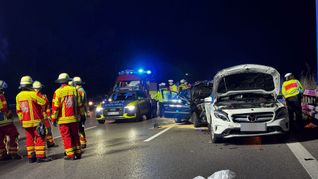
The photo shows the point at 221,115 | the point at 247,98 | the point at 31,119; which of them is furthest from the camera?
the point at 247,98

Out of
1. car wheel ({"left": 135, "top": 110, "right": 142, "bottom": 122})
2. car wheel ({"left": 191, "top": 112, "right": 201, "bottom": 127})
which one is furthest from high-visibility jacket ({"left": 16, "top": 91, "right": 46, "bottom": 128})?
car wheel ({"left": 135, "top": 110, "right": 142, "bottom": 122})

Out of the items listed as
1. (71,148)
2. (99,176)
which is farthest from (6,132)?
(99,176)

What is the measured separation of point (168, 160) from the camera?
789 centimetres

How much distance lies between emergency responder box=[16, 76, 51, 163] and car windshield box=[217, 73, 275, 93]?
17.3ft

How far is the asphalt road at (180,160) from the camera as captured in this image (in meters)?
6.76

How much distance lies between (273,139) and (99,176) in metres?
4.93

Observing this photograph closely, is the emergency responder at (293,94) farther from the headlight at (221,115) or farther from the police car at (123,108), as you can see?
the police car at (123,108)

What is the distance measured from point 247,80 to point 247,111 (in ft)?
11.6

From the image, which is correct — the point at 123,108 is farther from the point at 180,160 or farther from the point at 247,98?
the point at 180,160

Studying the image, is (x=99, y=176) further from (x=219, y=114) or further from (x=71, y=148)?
(x=219, y=114)

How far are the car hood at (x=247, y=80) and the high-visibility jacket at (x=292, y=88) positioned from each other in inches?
20.2

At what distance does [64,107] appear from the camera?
327 inches

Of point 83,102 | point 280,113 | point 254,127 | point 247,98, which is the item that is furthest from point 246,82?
point 83,102

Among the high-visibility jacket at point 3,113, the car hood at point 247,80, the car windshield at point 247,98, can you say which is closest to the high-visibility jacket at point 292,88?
the car hood at point 247,80
